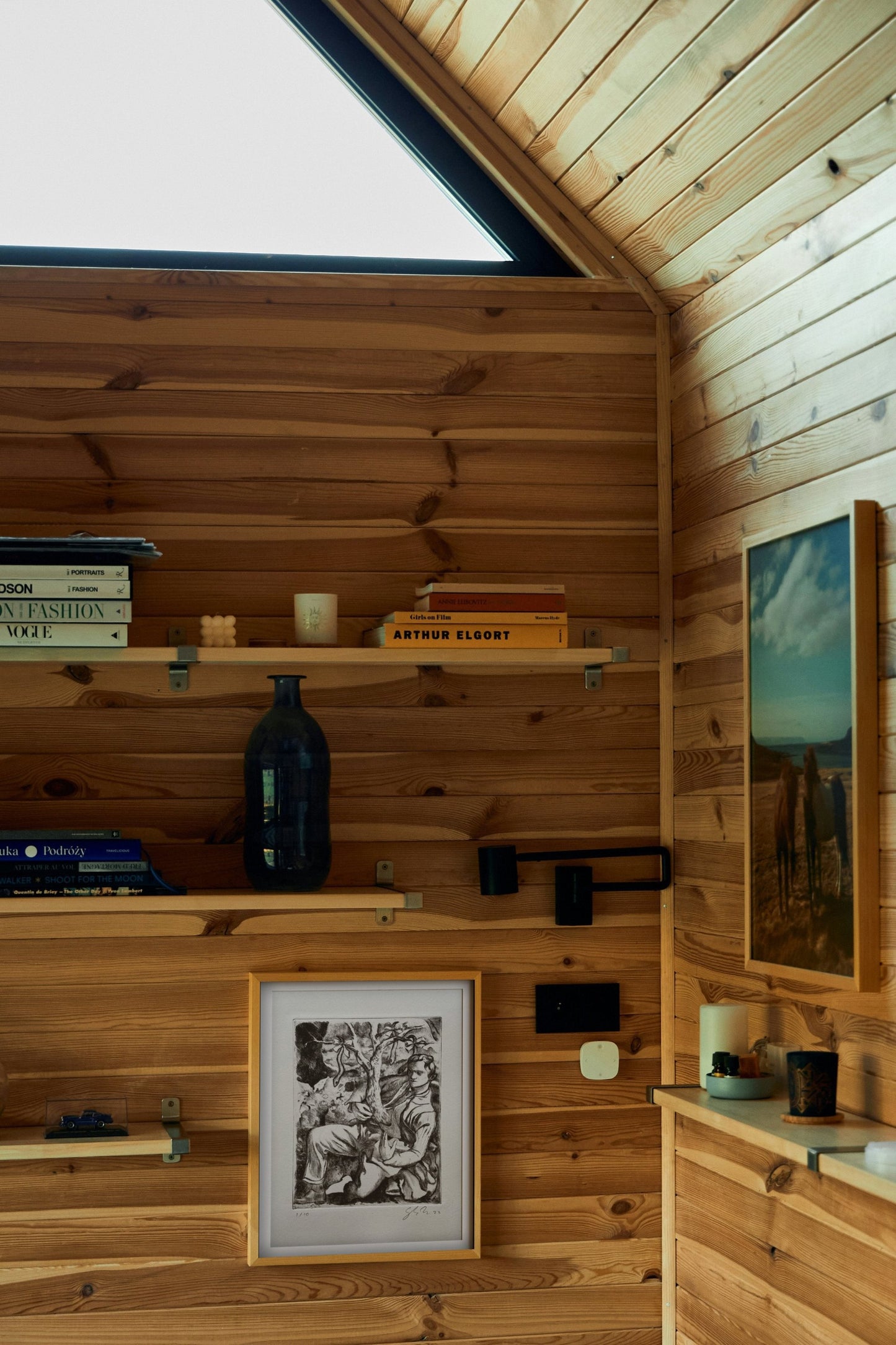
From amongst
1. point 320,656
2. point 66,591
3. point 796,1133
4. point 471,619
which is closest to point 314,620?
point 320,656

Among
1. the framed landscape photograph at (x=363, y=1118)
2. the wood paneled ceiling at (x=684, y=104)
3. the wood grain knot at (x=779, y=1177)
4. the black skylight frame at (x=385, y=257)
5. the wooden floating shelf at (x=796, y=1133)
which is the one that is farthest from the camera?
the black skylight frame at (x=385, y=257)

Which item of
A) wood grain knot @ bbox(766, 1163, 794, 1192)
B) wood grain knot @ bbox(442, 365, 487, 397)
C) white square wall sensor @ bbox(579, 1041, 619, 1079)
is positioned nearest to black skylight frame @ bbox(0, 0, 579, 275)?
wood grain knot @ bbox(442, 365, 487, 397)

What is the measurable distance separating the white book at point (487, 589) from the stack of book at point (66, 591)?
0.45m

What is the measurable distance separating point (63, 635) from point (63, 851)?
34 cm

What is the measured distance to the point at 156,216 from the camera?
93.4 inches

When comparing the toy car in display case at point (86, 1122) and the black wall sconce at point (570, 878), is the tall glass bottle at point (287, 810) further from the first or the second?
the toy car in display case at point (86, 1122)

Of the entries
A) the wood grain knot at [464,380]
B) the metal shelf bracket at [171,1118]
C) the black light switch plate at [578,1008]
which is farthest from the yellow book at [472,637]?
the metal shelf bracket at [171,1118]

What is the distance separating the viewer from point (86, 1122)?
2.16 meters

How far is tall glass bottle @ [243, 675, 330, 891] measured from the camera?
216cm

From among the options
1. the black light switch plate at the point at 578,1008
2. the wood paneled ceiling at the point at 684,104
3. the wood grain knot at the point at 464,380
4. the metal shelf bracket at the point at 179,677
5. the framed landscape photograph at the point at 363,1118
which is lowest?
the framed landscape photograph at the point at 363,1118

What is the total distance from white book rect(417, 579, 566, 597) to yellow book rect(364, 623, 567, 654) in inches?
2.2

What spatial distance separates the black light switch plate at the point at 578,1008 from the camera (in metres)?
2.34

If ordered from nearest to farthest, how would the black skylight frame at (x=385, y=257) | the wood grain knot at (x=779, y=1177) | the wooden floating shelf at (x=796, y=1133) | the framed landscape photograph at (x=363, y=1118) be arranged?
the wooden floating shelf at (x=796, y=1133) → the wood grain knot at (x=779, y=1177) → the framed landscape photograph at (x=363, y=1118) → the black skylight frame at (x=385, y=257)

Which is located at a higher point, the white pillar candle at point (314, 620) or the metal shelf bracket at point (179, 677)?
the white pillar candle at point (314, 620)
